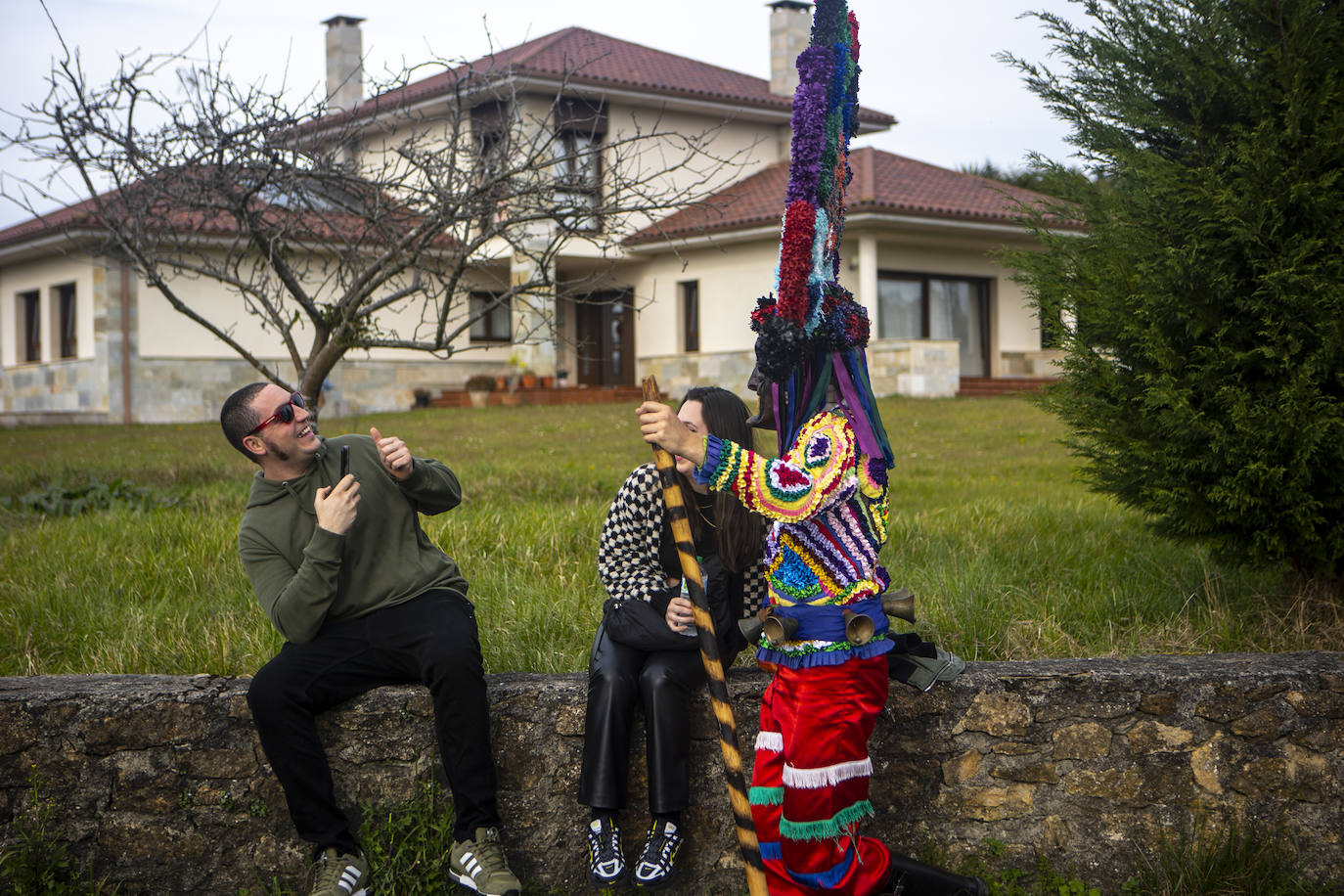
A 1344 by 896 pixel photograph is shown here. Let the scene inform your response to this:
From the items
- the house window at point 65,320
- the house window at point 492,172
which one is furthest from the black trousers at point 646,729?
the house window at point 65,320

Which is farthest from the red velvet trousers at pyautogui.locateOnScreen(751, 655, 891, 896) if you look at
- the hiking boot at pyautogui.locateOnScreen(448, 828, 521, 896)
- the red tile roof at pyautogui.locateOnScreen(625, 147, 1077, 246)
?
the red tile roof at pyautogui.locateOnScreen(625, 147, 1077, 246)

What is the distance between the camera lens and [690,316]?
2466 centimetres

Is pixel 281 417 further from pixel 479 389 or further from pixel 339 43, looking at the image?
pixel 339 43

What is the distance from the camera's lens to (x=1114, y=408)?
4.62 m

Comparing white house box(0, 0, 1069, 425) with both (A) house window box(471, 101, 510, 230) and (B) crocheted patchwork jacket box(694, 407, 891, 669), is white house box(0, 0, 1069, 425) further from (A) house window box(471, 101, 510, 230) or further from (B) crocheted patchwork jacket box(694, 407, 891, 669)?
(B) crocheted patchwork jacket box(694, 407, 891, 669)

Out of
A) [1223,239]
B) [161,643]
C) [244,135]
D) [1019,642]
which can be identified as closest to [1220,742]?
[1019,642]

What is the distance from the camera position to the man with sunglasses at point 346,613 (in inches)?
134

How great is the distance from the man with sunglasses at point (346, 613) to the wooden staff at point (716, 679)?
704 mm

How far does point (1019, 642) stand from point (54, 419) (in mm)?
22797

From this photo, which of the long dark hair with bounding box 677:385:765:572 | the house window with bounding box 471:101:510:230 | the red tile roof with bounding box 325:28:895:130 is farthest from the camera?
the red tile roof with bounding box 325:28:895:130

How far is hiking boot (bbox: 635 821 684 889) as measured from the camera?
11.1ft

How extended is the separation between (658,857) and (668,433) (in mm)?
1347

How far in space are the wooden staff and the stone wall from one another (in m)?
0.61

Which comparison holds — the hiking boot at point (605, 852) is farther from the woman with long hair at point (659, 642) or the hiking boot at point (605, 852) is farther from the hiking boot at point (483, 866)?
the hiking boot at point (483, 866)
